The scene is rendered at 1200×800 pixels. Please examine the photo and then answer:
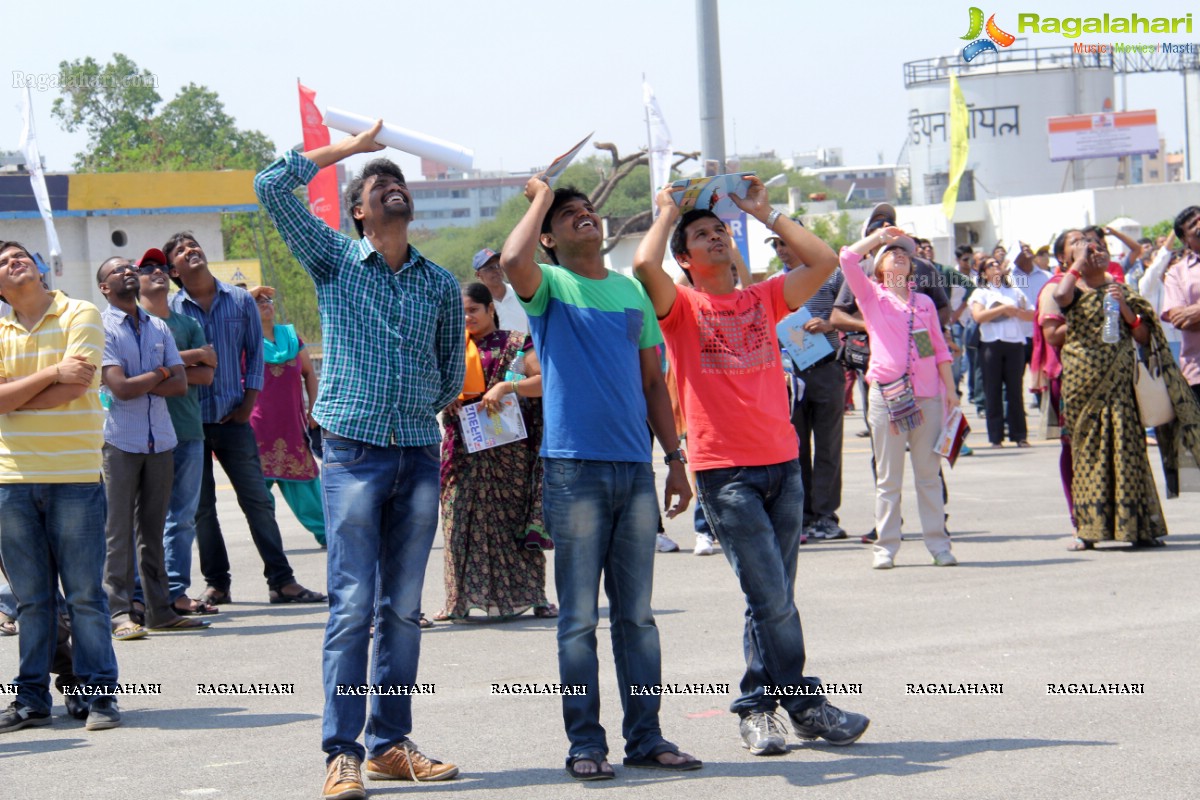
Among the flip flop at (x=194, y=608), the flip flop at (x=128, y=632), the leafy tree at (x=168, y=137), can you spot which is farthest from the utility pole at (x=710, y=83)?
the leafy tree at (x=168, y=137)

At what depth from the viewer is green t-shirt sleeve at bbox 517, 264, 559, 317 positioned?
5520mm

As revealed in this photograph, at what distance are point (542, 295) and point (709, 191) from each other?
2.84 feet

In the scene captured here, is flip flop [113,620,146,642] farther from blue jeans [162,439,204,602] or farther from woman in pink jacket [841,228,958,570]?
woman in pink jacket [841,228,958,570]

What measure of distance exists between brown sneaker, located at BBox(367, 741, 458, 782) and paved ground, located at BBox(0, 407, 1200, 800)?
50mm

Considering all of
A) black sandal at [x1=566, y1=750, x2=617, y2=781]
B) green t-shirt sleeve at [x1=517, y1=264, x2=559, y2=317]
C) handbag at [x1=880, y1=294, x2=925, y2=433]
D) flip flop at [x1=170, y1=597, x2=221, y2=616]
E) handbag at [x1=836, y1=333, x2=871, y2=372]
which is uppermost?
green t-shirt sleeve at [x1=517, y1=264, x2=559, y2=317]

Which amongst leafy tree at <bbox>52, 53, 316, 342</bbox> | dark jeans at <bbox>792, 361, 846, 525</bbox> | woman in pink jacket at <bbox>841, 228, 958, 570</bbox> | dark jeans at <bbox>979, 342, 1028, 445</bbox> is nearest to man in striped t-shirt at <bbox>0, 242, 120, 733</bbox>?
woman in pink jacket at <bbox>841, 228, 958, 570</bbox>

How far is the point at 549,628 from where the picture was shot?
28.5ft

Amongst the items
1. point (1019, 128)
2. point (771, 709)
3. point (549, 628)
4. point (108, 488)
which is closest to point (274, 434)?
point (108, 488)

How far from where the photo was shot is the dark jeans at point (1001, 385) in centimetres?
1711

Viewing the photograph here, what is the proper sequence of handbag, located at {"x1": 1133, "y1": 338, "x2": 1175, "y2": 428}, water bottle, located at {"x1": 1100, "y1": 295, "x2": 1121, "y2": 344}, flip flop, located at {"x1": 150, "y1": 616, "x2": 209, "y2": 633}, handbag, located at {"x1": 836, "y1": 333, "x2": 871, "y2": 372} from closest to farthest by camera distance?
flip flop, located at {"x1": 150, "y1": 616, "x2": 209, "y2": 633} → water bottle, located at {"x1": 1100, "y1": 295, "x2": 1121, "y2": 344} → handbag, located at {"x1": 1133, "y1": 338, "x2": 1175, "y2": 428} → handbag, located at {"x1": 836, "y1": 333, "x2": 871, "y2": 372}

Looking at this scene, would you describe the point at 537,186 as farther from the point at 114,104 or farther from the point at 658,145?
the point at 114,104

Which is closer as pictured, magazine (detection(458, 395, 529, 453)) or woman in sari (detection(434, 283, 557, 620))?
magazine (detection(458, 395, 529, 453))

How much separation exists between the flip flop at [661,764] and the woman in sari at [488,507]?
328cm

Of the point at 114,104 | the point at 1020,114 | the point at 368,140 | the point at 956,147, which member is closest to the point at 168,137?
the point at 114,104
